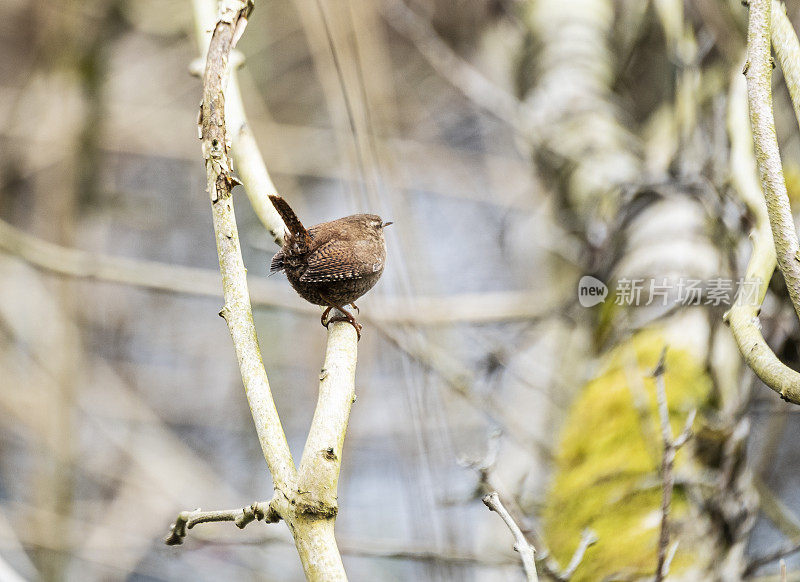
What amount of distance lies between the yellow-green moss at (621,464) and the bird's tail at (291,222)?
3.50 feet

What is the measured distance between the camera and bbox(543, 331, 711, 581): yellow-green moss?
1997 millimetres

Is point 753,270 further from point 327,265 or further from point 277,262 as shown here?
point 277,262

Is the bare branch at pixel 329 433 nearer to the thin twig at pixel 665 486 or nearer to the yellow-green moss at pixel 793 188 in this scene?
the thin twig at pixel 665 486

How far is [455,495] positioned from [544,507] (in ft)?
1.00

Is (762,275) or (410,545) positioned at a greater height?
(762,275)

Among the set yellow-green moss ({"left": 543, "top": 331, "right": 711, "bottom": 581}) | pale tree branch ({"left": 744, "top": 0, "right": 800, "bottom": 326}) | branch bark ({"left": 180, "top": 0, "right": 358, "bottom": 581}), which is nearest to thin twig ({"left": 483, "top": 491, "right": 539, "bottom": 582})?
branch bark ({"left": 180, "top": 0, "right": 358, "bottom": 581})

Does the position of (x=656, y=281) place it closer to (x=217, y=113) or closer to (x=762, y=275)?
(x=762, y=275)

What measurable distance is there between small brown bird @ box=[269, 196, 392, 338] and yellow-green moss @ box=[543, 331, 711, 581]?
90 cm

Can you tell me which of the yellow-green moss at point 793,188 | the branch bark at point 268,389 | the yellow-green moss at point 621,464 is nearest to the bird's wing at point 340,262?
the branch bark at point 268,389

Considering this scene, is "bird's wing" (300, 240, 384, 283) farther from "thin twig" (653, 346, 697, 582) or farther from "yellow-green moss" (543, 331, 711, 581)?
"yellow-green moss" (543, 331, 711, 581)

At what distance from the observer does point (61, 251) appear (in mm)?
2654

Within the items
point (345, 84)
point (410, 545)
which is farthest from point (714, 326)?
point (345, 84)

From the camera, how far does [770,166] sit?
120cm

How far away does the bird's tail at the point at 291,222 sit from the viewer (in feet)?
4.95
